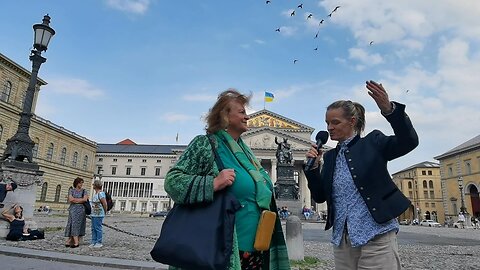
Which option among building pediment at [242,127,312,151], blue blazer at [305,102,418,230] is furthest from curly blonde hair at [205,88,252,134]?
building pediment at [242,127,312,151]

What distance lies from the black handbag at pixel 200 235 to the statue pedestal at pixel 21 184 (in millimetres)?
9468

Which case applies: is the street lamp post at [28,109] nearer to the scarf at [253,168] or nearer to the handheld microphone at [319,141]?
the scarf at [253,168]

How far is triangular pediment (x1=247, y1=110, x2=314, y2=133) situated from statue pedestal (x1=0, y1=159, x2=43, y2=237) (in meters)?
65.2

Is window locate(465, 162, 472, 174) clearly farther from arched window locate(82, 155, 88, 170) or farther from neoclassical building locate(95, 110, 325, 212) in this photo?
arched window locate(82, 155, 88, 170)

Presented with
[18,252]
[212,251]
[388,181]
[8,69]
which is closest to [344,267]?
[388,181]

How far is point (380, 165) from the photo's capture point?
7.58ft

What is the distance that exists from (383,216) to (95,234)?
851 cm

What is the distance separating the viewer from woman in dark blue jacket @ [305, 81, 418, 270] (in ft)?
7.09

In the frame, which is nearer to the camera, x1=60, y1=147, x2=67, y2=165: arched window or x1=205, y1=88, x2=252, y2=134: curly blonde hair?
x1=205, y1=88, x2=252, y2=134: curly blonde hair

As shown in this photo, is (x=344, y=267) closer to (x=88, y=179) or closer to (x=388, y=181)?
(x=388, y=181)

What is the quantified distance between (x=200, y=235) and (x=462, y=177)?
67.4m

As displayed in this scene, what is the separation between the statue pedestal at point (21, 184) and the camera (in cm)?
937

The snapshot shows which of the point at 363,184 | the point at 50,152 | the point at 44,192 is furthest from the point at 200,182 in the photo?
the point at 50,152

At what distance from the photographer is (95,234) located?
8.88 metres
